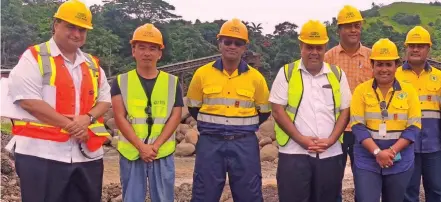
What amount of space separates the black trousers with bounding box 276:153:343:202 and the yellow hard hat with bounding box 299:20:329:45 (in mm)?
1206

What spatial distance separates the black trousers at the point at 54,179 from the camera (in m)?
4.46

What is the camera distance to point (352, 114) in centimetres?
529

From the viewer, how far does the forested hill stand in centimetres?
3384

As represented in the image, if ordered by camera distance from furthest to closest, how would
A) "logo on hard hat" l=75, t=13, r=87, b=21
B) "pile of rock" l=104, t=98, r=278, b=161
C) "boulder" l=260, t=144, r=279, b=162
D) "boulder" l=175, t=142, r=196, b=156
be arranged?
1. "boulder" l=175, t=142, r=196, b=156
2. "pile of rock" l=104, t=98, r=278, b=161
3. "boulder" l=260, t=144, r=279, b=162
4. "logo on hard hat" l=75, t=13, r=87, b=21

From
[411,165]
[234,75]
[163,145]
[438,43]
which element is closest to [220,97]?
[234,75]

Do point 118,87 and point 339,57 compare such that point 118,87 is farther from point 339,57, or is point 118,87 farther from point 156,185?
point 339,57

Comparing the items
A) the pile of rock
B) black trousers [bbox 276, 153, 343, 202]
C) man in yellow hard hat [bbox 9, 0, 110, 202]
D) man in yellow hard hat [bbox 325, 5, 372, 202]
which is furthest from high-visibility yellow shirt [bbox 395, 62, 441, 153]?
the pile of rock

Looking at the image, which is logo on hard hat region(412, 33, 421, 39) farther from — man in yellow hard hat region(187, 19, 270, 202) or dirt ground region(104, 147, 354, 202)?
dirt ground region(104, 147, 354, 202)

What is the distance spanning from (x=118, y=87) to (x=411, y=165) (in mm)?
3161

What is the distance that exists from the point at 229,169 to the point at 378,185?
156 cm

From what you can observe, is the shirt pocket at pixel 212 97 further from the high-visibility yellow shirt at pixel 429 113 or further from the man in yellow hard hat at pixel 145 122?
the high-visibility yellow shirt at pixel 429 113

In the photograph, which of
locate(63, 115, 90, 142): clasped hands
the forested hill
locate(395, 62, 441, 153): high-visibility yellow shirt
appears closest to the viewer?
locate(63, 115, 90, 142): clasped hands

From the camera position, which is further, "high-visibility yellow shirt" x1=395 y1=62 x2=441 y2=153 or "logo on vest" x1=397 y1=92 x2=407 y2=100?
"high-visibility yellow shirt" x1=395 y1=62 x2=441 y2=153

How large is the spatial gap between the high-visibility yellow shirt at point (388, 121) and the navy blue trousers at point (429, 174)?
766mm
